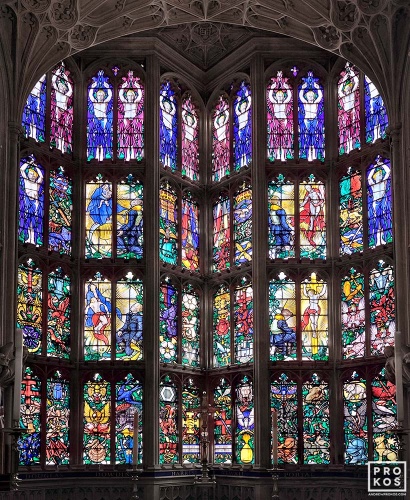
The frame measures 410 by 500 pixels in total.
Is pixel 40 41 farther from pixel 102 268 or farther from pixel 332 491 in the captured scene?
pixel 332 491

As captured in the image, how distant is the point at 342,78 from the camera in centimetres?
2634

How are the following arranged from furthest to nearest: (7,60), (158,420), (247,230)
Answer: (247,230)
(158,420)
(7,60)

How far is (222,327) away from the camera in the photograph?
1034 inches

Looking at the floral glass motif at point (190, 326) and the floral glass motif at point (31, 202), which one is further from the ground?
the floral glass motif at point (31, 202)

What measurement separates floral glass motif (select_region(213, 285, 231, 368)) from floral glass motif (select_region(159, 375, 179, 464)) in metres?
A: 1.62

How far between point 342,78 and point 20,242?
32.6ft

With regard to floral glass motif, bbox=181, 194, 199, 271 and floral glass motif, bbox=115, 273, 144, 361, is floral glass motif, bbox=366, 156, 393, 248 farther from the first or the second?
floral glass motif, bbox=115, 273, 144, 361

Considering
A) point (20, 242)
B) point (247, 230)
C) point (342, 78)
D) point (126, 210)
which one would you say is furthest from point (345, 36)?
point (20, 242)

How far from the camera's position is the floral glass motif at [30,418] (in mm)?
22922

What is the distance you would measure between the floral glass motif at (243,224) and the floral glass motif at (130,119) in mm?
2990

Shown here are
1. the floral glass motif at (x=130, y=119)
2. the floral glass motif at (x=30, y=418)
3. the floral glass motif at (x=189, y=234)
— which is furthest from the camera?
the floral glass motif at (x=189, y=234)

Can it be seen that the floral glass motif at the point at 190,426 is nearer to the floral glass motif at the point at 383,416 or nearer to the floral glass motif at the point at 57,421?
the floral glass motif at the point at 57,421

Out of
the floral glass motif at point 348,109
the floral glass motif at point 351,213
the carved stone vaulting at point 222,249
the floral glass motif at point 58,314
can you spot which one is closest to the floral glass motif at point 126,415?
the carved stone vaulting at point 222,249

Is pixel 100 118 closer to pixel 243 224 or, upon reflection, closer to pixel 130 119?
pixel 130 119
